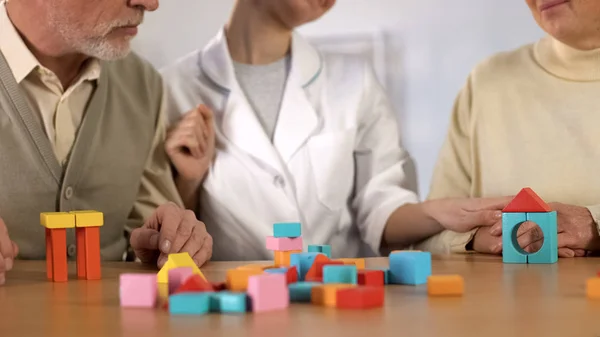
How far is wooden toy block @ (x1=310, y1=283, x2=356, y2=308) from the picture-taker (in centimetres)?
89

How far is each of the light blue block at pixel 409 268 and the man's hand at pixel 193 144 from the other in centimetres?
76

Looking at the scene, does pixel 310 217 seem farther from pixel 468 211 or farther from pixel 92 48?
pixel 92 48

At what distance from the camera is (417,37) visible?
6.70 feet

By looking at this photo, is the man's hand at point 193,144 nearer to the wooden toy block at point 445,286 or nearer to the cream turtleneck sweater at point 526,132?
the cream turtleneck sweater at point 526,132

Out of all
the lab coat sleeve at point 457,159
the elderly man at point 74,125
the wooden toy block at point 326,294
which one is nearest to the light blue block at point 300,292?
the wooden toy block at point 326,294

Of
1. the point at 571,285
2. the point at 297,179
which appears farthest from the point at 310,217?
the point at 571,285

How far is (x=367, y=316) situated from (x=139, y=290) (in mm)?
258

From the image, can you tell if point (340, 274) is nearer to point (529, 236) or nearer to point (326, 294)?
point (326, 294)

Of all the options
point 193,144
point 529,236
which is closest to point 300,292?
point 529,236

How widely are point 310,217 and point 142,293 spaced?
96cm

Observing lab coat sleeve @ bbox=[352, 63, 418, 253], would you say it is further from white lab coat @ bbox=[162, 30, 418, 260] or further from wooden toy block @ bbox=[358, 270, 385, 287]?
wooden toy block @ bbox=[358, 270, 385, 287]

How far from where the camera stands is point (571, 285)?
1.03 m

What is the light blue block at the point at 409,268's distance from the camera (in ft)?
3.46

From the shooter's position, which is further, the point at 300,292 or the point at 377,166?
the point at 377,166
